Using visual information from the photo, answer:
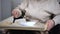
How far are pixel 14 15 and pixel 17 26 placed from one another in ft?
1.92

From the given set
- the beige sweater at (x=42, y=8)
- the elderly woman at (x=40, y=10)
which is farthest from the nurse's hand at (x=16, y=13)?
the beige sweater at (x=42, y=8)

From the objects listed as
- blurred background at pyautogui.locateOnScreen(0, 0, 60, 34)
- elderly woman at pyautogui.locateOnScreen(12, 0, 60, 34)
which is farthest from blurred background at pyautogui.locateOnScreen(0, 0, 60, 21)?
elderly woman at pyautogui.locateOnScreen(12, 0, 60, 34)

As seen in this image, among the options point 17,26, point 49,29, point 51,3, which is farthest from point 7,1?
point 49,29

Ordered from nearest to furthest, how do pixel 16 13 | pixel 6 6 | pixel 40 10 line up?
pixel 40 10 < pixel 16 13 < pixel 6 6

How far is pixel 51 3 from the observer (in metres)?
2.55

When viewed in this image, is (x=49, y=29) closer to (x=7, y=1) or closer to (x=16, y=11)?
(x=16, y=11)

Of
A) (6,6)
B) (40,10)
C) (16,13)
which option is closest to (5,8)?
(6,6)

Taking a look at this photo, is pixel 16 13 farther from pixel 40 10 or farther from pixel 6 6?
pixel 6 6

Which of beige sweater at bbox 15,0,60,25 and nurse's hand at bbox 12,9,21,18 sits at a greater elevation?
beige sweater at bbox 15,0,60,25

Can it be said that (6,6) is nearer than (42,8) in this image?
No

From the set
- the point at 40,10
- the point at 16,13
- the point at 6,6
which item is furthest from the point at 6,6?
the point at 40,10

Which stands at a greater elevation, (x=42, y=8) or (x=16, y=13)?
(x=42, y=8)

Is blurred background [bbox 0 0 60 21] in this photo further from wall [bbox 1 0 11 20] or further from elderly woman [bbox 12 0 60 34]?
elderly woman [bbox 12 0 60 34]

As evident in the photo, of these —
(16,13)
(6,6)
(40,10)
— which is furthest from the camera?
(6,6)
